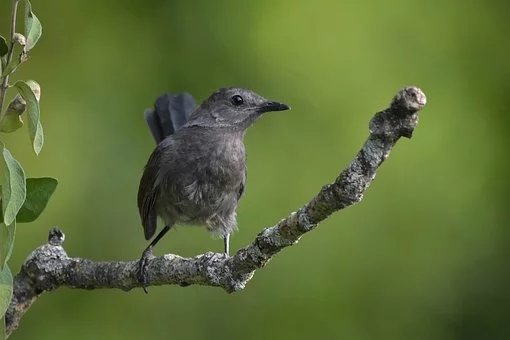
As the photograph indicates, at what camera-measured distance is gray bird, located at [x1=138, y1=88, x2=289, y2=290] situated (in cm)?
432

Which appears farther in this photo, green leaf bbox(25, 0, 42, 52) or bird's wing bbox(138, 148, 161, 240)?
bird's wing bbox(138, 148, 161, 240)

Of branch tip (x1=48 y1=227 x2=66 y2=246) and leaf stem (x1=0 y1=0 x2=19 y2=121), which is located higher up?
leaf stem (x1=0 y1=0 x2=19 y2=121)

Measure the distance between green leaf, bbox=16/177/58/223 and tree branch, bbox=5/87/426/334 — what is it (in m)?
0.54

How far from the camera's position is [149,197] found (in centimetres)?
443

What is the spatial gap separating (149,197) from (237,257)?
5.76 ft

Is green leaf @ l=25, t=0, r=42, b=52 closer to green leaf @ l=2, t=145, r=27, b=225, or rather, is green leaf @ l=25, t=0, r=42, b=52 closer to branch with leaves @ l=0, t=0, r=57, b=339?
branch with leaves @ l=0, t=0, r=57, b=339

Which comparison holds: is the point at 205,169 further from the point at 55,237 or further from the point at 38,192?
the point at 38,192

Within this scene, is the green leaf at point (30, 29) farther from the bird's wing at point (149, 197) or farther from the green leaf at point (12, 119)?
the bird's wing at point (149, 197)

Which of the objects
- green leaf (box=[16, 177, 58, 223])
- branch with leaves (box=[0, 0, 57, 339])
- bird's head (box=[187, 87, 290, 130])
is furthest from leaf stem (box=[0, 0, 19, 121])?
bird's head (box=[187, 87, 290, 130])

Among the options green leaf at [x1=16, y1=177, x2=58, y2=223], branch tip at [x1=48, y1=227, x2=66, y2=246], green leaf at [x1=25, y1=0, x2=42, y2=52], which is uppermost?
green leaf at [x1=25, y1=0, x2=42, y2=52]

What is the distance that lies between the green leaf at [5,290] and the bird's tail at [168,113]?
8.88 feet

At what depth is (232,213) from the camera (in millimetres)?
4461

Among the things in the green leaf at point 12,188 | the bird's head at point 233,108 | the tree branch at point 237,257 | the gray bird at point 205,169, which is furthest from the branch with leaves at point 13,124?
the bird's head at point 233,108

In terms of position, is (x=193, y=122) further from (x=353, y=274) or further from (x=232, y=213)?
(x=353, y=274)
